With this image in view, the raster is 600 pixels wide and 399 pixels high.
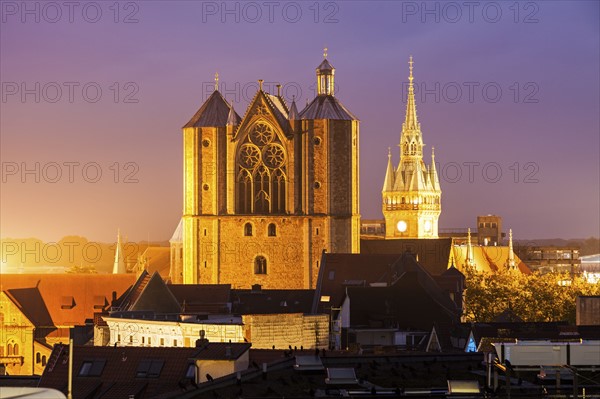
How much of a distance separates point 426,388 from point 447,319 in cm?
5424

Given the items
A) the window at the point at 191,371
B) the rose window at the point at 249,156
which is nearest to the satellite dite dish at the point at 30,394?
the window at the point at 191,371

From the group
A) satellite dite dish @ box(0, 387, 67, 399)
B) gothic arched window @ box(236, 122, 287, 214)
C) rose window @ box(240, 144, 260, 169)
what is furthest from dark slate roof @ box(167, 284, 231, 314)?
satellite dite dish @ box(0, 387, 67, 399)

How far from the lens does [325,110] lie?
5463 inches

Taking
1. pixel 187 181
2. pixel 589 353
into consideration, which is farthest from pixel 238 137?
pixel 589 353

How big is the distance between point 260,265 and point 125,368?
74.2 meters

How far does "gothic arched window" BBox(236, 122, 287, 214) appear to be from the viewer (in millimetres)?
139250

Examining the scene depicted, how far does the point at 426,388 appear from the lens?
44.8 metres

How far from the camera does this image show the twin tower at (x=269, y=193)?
13775cm

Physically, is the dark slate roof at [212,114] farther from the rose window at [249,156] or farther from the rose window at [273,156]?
the rose window at [273,156]

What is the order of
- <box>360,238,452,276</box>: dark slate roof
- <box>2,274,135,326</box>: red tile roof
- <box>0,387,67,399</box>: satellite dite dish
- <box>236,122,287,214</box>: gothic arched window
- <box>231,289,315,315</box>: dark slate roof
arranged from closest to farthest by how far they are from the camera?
<box>0,387,67,399</box>: satellite dite dish
<box>231,289,315,315</box>: dark slate roof
<box>2,274,135,326</box>: red tile roof
<box>236,122,287,214</box>: gothic arched window
<box>360,238,452,276</box>: dark slate roof

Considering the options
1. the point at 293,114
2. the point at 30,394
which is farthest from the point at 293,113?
the point at 30,394

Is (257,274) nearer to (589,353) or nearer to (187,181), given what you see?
(187,181)

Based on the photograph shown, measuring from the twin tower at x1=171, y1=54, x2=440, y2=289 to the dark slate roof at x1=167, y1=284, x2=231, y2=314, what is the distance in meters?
16.5

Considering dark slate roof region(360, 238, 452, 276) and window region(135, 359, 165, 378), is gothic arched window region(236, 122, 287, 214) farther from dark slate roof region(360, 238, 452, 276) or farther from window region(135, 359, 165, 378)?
window region(135, 359, 165, 378)
